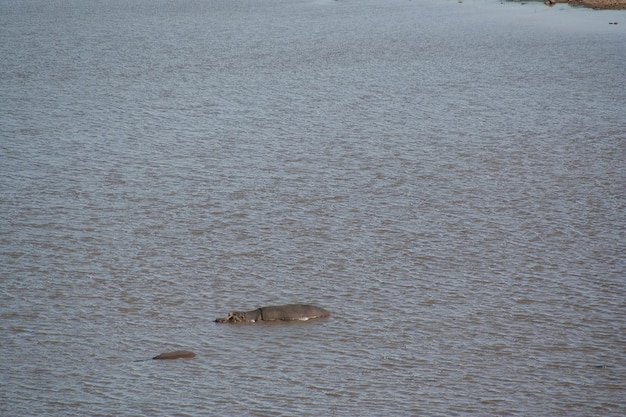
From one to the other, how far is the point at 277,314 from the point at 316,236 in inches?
124

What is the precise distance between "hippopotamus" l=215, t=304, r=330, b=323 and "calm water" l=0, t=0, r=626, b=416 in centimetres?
12

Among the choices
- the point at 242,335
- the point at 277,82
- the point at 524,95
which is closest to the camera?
the point at 242,335

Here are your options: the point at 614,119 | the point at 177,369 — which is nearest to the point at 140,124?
the point at 614,119

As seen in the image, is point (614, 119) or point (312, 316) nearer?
point (312, 316)

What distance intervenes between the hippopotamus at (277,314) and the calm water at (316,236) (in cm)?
12

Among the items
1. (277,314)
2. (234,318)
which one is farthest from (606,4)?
(234,318)

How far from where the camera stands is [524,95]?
80.9ft

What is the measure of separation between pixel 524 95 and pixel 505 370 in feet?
52.3

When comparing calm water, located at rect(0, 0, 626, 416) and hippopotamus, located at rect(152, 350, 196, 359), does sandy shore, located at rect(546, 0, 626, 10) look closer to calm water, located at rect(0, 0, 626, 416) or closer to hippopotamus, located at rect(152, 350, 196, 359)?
calm water, located at rect(0, 0, 626, 416)

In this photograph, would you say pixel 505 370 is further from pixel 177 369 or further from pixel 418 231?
pixel 418 231

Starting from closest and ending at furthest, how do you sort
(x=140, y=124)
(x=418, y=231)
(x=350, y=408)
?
1. (x=350, y=408)
2. (x=418, y=231)
3. (x=140, y=124)

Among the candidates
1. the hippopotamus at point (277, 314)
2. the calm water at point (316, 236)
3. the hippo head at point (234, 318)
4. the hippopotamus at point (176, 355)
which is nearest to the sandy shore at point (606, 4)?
the calm water at point (316, 236)

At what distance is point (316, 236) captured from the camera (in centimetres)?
1382

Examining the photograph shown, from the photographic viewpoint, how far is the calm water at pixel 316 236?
9.52m
